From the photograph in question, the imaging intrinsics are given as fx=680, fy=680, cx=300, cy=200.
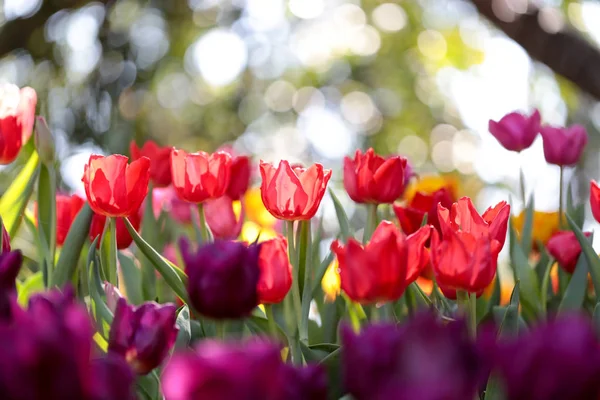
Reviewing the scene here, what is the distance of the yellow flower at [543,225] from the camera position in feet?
3.26

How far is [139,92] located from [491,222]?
3.71 m

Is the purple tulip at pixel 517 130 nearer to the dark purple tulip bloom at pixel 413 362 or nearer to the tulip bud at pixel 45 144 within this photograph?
the tulip bud at pixel 45 144

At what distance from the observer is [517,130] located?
92 centimetres

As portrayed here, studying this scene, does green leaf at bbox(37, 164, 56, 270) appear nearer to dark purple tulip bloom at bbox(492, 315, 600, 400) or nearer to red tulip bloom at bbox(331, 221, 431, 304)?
red tulip bloom at bbox(331, 221, 431, 304)

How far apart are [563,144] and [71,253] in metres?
0.63

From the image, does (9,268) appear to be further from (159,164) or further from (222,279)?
(159,164)

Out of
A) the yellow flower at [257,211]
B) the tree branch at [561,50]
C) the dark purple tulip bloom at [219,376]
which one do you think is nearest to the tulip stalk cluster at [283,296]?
the dark purple tulip bloom at [219,376]

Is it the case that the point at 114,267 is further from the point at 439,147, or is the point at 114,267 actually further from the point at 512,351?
the point at 439,147

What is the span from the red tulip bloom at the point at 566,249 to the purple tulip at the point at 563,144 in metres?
0.18

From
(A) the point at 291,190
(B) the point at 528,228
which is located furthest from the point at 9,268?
(B) the point at 528,228

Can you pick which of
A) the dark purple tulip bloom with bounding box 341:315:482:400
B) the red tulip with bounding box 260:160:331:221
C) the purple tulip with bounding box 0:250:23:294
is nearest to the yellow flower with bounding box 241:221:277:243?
the red tulip with bounding box 260:160:331:221

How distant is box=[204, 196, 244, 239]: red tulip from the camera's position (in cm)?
87

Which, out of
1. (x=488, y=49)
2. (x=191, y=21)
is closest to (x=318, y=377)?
(x=191, y=21)

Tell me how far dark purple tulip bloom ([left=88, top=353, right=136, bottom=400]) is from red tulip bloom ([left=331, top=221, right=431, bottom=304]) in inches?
9.8
